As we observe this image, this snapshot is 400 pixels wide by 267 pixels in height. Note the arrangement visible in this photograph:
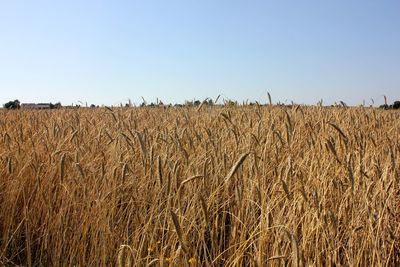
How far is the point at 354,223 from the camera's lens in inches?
72.3

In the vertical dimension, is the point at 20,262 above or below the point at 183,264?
below

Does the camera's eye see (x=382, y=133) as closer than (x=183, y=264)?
No

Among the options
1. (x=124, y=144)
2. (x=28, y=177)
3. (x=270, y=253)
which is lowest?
(x=270, y=253)

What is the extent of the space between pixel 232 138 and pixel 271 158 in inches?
16.6

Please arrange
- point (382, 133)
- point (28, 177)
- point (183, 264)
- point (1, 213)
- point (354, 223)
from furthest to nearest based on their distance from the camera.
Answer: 1. point (382, 133)
2. point (28, 177)
3. point (1, 213)
4. point (354, 223)
5. point (183, 264)

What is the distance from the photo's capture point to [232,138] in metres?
A: 2.94

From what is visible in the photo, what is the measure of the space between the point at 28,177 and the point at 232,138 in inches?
53.9

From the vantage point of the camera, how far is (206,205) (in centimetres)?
139

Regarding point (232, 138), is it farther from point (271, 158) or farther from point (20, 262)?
point (20, 262)

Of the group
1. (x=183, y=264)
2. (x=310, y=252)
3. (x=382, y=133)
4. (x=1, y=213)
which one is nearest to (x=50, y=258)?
(x=1, y=213)

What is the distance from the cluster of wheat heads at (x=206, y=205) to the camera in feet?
5.12

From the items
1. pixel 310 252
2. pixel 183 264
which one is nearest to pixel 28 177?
pixel 183 264

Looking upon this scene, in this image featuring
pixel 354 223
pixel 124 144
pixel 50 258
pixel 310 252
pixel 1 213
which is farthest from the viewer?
pixel 124 144

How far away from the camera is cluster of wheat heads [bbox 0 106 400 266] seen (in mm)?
1562
